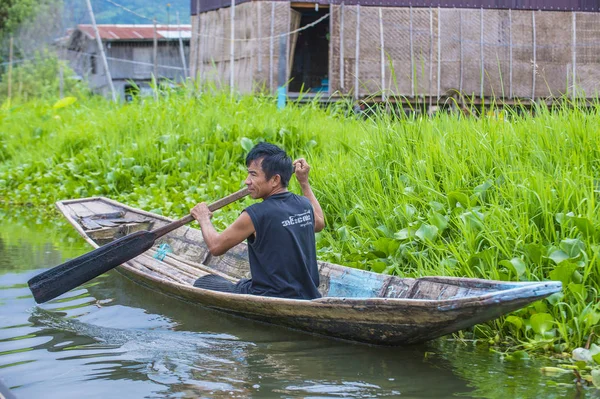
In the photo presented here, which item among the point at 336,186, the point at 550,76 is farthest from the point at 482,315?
the point at 550,76

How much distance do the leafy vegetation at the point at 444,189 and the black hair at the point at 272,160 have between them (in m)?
0.92

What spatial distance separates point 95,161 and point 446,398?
7090mm

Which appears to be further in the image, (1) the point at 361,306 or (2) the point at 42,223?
(2) the point at 42,223

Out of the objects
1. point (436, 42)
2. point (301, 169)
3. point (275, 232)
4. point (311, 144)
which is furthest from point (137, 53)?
point (275, 232)

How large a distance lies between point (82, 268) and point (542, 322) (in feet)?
9.23

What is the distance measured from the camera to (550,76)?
12.6 metres

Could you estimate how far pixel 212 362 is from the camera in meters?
3.81

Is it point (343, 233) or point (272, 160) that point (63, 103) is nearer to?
point (343, 233)

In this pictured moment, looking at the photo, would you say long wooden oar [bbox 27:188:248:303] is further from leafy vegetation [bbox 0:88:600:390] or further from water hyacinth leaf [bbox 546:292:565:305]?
water hyacinth leaf [bbox 546:292:565:305]

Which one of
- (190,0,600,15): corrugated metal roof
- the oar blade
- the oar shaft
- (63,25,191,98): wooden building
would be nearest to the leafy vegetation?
the oar shaft

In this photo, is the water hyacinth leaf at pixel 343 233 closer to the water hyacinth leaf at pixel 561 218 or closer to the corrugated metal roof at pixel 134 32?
the water hyacinth leaf at pixel 561 218

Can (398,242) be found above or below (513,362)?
above

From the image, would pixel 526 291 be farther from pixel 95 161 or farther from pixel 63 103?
pixel 63 103

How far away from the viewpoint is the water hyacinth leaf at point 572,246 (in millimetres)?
3867
